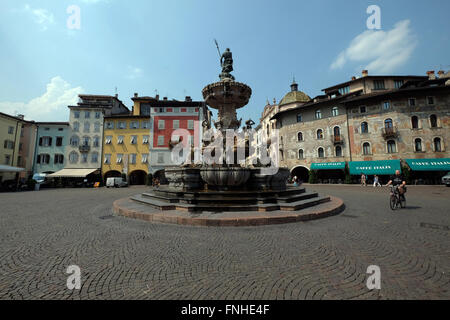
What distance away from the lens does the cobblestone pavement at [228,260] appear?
7.66 feet

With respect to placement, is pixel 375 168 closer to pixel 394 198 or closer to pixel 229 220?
pixel 394 198

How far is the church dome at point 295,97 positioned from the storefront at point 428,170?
1950 cm

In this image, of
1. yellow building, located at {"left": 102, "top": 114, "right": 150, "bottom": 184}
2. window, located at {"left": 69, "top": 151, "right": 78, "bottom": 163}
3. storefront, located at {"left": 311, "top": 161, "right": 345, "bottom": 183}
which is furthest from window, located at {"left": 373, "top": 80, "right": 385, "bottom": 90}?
window, located at {"left": 69, "top": 151, "right": 78, "bottom": 163}

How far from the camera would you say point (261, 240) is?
13.6 ft

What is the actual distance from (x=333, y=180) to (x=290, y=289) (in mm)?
30527

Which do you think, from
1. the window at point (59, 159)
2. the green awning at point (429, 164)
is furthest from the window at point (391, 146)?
the window at point (59, 159)

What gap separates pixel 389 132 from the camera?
24.8 meters

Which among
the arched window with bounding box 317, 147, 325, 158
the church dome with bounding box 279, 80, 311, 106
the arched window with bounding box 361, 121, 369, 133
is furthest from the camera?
the church dome with bounding box 279, 80, 311, 106

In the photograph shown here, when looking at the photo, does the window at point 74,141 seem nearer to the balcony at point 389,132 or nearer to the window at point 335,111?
the window at point 335,111

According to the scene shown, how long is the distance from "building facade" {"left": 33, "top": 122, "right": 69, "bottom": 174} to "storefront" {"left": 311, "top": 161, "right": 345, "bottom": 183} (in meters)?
44.2

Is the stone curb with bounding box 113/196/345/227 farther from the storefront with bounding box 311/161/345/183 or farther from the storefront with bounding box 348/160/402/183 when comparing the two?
the storefront with bounding box 311/161/345/183

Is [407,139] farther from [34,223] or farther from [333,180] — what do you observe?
[34,223]

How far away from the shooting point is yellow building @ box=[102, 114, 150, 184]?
33.5 m
